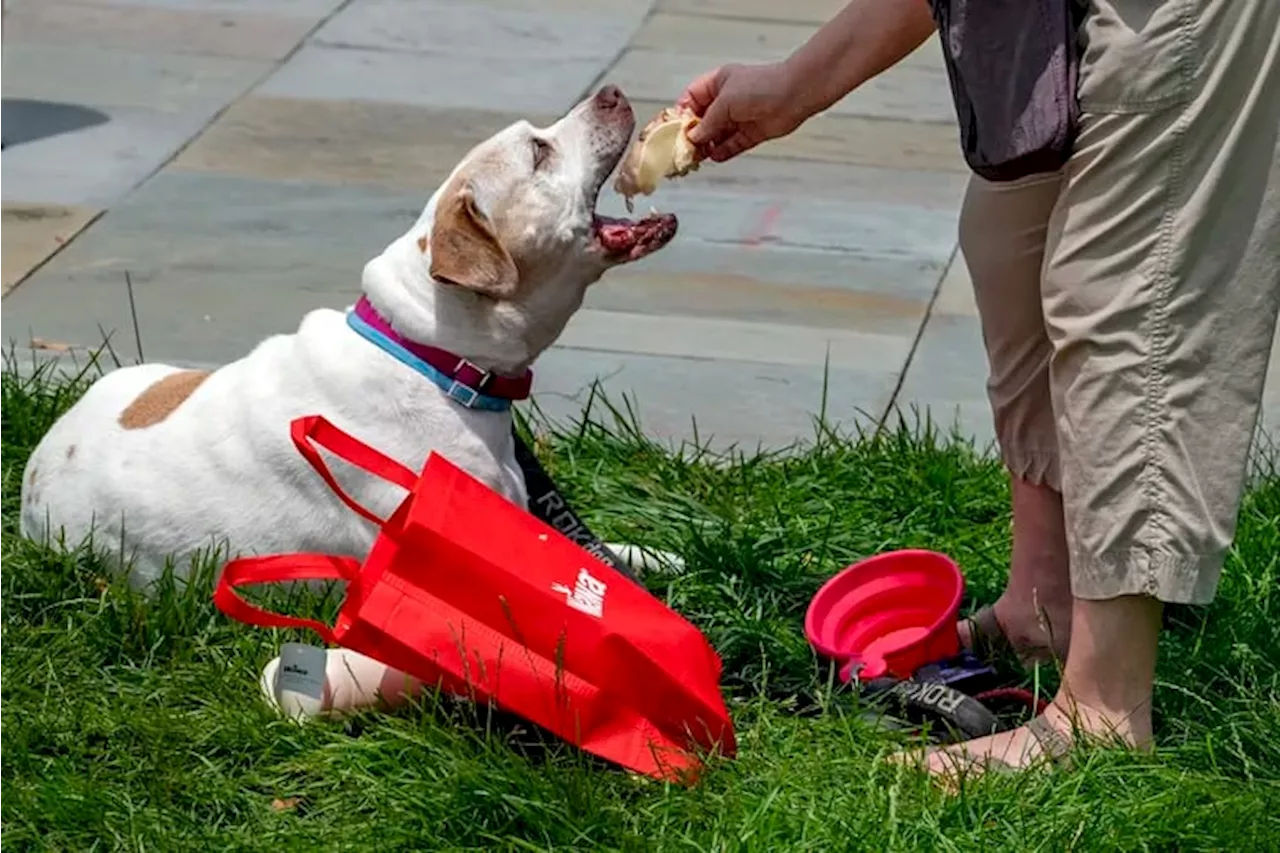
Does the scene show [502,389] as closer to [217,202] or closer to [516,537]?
[516,537]

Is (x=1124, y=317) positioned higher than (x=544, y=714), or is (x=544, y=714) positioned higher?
(x=1124, y=317)

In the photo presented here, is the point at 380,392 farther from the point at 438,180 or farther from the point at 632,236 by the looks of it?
the point at 438,180

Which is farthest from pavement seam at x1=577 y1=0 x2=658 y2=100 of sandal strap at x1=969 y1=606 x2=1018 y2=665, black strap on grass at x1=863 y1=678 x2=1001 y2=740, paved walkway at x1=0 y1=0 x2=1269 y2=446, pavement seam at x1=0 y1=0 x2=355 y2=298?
black strap on grass at x1=863 y1=678 x2=1001 y2=740

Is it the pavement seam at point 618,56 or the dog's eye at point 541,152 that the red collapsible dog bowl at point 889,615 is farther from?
the pavement seam at point 618,56

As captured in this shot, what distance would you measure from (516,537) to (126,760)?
2.54 feet

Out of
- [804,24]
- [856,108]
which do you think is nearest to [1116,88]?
[856,108]

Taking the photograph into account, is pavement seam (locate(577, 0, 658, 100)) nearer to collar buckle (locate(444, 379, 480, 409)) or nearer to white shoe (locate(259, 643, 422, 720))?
collar buckle (locate(444, 379, 480, 409))

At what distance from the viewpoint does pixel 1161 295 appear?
350cm

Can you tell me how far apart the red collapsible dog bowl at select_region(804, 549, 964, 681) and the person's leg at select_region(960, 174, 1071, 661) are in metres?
0.10

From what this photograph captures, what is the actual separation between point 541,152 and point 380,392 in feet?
2.03

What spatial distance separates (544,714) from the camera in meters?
3.66

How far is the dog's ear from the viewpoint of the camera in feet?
13.8

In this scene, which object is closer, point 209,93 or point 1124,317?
point 1124,317

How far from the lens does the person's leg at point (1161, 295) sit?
3.43 metres
